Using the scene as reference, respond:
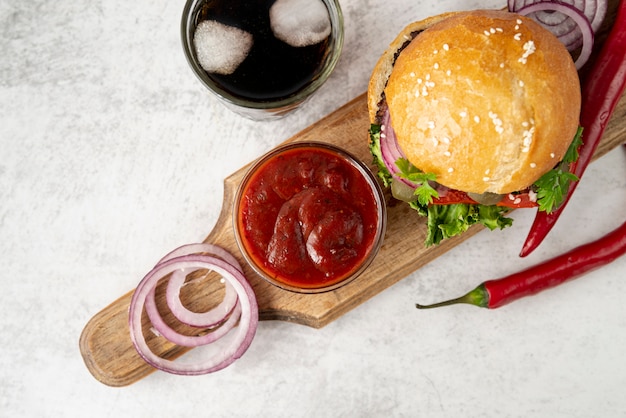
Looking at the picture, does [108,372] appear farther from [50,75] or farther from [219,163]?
[50,75]

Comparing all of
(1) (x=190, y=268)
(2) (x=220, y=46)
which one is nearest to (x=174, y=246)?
(1) (x=190, y=268)

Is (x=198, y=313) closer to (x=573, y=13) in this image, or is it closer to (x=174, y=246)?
(x=174, y=246)

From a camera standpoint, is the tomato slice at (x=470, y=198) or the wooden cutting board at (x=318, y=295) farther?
the wooden cutting board at (x=318, y=295)

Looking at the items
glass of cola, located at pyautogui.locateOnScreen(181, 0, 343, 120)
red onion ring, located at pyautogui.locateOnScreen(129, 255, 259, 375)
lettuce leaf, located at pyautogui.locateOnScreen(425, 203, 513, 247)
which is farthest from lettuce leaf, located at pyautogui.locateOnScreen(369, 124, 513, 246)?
red onion ring, located at pyautogui.locateOnScreen(129, 255, 259, 375)

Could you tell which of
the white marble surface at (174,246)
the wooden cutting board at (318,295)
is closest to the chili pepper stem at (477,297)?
the white marble surface at (174,246)

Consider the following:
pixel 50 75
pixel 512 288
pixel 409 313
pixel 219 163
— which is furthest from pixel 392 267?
pixel 50 75

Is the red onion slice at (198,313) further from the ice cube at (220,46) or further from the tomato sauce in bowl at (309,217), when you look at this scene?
the ice cube at (220,46)

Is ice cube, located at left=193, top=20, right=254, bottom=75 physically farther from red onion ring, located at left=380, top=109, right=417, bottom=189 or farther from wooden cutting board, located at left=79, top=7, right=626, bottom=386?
red onion ring, located at left=380, top=109, right=417, bottom=189

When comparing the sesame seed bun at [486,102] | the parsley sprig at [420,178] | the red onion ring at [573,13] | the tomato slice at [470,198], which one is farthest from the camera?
the red onion ring at [573,13]
